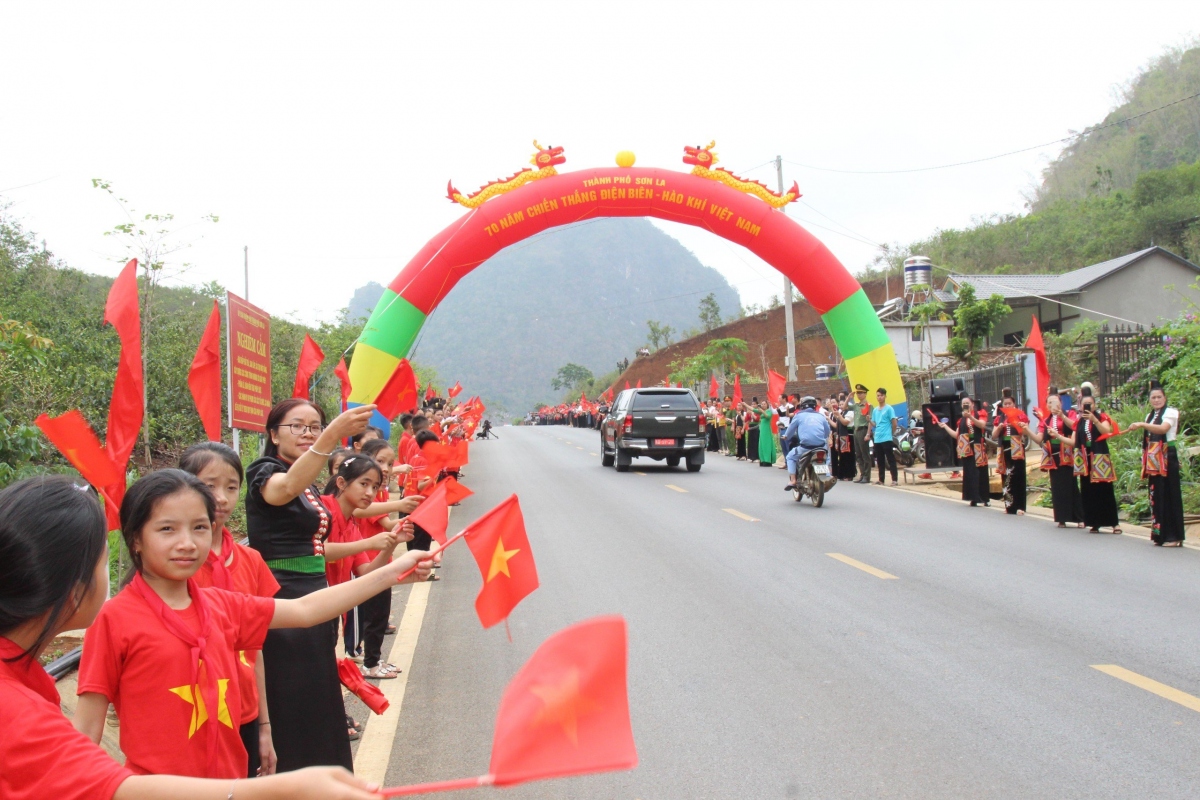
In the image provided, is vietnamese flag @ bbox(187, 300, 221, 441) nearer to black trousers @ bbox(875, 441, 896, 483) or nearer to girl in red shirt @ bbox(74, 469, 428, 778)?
girl in red shirt @ bbox(74, 469, 428, 778)

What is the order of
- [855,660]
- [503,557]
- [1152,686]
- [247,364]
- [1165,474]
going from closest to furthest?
[503,557] < [1152,686] < [855,660] < [247,364] < [1165,474]

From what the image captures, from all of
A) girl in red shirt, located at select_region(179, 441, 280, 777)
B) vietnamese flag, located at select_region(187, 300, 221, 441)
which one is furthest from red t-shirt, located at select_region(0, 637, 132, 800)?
vietnamese flag, located at select_region(187, 300, 221, 441)

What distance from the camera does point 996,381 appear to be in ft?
72.6

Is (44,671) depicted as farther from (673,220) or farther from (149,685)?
(673,220)

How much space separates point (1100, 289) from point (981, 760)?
3348 cm

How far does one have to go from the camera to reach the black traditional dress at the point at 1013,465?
13203mm

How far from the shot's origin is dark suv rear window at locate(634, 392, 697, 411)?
2181 centimetres

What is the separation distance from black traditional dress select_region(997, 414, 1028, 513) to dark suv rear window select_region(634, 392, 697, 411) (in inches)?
356

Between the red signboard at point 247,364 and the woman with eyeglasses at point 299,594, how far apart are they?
14.5ft

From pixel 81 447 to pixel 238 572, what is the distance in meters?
1.37

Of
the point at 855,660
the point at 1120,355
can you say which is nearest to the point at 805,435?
the point at 1120,355

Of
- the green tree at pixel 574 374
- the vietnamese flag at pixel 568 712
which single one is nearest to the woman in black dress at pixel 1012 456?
the vietnamese flag at pixel 568 712

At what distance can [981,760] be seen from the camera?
430cm

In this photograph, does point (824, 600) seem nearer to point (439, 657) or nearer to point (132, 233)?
point (439, 657)
